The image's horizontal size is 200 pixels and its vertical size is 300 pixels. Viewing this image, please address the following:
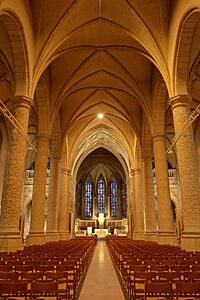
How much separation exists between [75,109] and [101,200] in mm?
24979

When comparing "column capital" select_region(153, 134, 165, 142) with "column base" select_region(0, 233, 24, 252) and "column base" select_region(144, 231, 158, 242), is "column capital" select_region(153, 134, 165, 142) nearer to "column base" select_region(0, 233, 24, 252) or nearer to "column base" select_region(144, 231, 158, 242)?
"column base" select_region(144, 231, 158, 242)

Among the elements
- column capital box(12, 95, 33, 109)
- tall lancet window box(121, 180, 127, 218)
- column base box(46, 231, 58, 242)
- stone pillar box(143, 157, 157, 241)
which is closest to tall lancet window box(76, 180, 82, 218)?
tall lancet window box(121, 180, 127, 218)

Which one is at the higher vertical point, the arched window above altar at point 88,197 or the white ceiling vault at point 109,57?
the white ceiling vault at point 109,57

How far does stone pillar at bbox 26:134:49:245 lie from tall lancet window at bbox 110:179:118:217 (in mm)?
28506

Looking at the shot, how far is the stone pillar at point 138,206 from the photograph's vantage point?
20.2m

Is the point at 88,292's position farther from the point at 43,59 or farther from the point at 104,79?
the point at 104,79

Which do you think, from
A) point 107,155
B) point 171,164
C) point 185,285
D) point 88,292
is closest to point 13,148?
point 88,292

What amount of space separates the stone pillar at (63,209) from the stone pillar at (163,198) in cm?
976

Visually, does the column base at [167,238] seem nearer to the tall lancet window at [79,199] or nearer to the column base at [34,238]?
the column base at [34,238]

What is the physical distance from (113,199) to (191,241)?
33006 mm

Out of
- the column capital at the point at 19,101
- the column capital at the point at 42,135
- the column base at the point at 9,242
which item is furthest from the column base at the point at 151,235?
the column capital at the point at 19,101

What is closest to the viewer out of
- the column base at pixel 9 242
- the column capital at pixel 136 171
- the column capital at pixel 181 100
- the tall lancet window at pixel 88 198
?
the column base at pixel 9 242

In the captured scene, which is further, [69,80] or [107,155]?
[107,155]

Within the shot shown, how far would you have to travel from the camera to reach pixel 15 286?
308 cm
